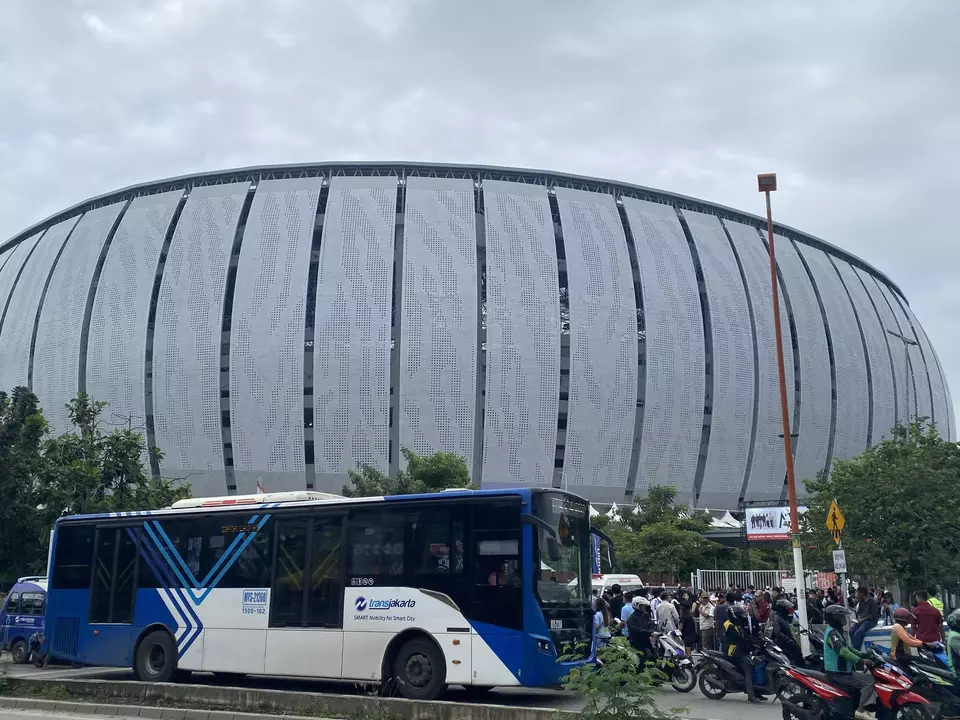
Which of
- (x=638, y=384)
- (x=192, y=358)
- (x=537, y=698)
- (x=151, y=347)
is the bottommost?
(x=537, y=698)

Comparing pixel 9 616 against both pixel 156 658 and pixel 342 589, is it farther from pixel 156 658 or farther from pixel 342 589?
pixel 342 589

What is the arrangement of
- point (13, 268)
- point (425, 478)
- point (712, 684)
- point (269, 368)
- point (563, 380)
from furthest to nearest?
point (13, 268) < point (563, 380) < point (269, 368) < point (425, 478) < point (712, 684)

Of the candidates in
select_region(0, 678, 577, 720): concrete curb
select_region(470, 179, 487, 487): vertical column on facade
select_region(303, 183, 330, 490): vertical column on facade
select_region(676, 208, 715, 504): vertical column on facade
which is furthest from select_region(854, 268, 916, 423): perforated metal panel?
select_region(0, 678, 577, 720): concrete curb

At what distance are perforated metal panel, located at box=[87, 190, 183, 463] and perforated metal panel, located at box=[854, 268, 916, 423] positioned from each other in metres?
45.0

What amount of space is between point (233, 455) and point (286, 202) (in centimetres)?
1352

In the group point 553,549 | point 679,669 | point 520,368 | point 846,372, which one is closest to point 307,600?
point 553,549

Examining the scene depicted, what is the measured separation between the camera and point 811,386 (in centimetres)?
4834

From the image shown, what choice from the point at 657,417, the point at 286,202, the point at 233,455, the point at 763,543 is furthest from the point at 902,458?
the point at 286,202

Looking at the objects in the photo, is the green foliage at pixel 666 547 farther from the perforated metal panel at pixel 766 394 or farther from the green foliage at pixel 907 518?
the perforated metal panel at pixel 766 394

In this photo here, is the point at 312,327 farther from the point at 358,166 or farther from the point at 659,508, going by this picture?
the point at 659,508

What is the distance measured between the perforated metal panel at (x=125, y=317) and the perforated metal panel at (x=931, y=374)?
53.0 metres

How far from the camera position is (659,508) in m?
35.5

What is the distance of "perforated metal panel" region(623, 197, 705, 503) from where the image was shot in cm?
4269

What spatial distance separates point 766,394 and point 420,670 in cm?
3871
